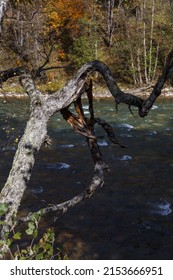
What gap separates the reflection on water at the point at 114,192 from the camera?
973cm

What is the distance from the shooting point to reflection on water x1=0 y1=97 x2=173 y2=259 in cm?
973

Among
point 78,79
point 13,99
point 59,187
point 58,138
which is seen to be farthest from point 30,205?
point 13,99

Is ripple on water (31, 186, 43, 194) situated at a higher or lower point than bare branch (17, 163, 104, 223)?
lower

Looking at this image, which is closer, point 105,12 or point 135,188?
point 135,188

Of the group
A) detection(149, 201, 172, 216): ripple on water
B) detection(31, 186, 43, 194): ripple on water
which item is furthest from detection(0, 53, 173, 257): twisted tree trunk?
detection(31, 186, 43, 194): ripple on water

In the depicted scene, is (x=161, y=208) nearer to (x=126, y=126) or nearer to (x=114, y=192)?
(x=114, y=192)

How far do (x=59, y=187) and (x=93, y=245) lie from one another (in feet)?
13.3

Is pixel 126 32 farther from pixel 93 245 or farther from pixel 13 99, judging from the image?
pixel 93 245

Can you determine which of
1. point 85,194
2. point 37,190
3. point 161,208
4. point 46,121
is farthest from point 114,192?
point 46,121

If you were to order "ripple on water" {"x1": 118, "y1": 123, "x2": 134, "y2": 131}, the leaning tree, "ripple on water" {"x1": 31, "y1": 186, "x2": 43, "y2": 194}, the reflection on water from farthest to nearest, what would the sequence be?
1. "ripple on water" {"x1": 118, "y1": 123, "x2": 134, "y2": 131}
2. "ripple on water" {"x1": 31, "y1": 186, "x2": 43, "y2": 194}
3. the reflection on water
4. the leaning tree

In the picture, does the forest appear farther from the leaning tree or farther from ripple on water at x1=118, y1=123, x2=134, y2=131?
the leaning tree

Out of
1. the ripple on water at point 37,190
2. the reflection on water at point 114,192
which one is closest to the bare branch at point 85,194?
the reflection on water at point 114,192

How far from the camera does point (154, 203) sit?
12023mm

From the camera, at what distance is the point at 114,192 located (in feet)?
42.4
